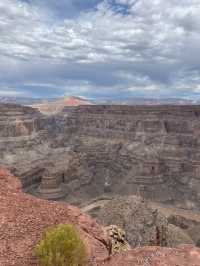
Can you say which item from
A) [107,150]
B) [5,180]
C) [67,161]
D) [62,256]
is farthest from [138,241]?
[107,150]

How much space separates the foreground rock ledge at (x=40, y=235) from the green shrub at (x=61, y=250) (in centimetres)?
109

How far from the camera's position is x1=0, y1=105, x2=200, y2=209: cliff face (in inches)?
3762

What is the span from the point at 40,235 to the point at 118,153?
9373cm

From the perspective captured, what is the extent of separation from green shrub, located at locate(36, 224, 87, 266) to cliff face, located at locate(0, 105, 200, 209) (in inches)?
2914

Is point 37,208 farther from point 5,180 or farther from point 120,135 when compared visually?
point 120,135

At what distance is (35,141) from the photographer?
379 feet

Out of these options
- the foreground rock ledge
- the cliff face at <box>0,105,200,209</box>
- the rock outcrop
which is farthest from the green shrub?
the cliff face at <box>0,105,200,209</box>

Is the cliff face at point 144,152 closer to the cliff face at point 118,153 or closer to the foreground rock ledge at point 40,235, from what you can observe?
the cliff face at point 118,153

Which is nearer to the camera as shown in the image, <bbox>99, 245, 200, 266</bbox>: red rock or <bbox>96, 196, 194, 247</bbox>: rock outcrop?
<bbox>99, 245, 200, 266</bbox>: red rock

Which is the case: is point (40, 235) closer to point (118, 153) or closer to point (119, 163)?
point (119, 163)

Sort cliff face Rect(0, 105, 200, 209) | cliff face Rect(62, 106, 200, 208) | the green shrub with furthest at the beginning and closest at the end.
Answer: cliff face Rect(0, 105, 200, 209) < cliff face Rect(62, 106, 200, 208) < the green shrub

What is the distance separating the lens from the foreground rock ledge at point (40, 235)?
17.0 meters

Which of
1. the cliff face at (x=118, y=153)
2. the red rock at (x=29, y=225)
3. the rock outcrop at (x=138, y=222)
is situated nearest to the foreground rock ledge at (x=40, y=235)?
the red rock at (x=29, y=225)

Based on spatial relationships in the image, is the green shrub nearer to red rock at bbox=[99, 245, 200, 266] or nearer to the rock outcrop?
red rock at bbox=[99, 245, 200, 266]
